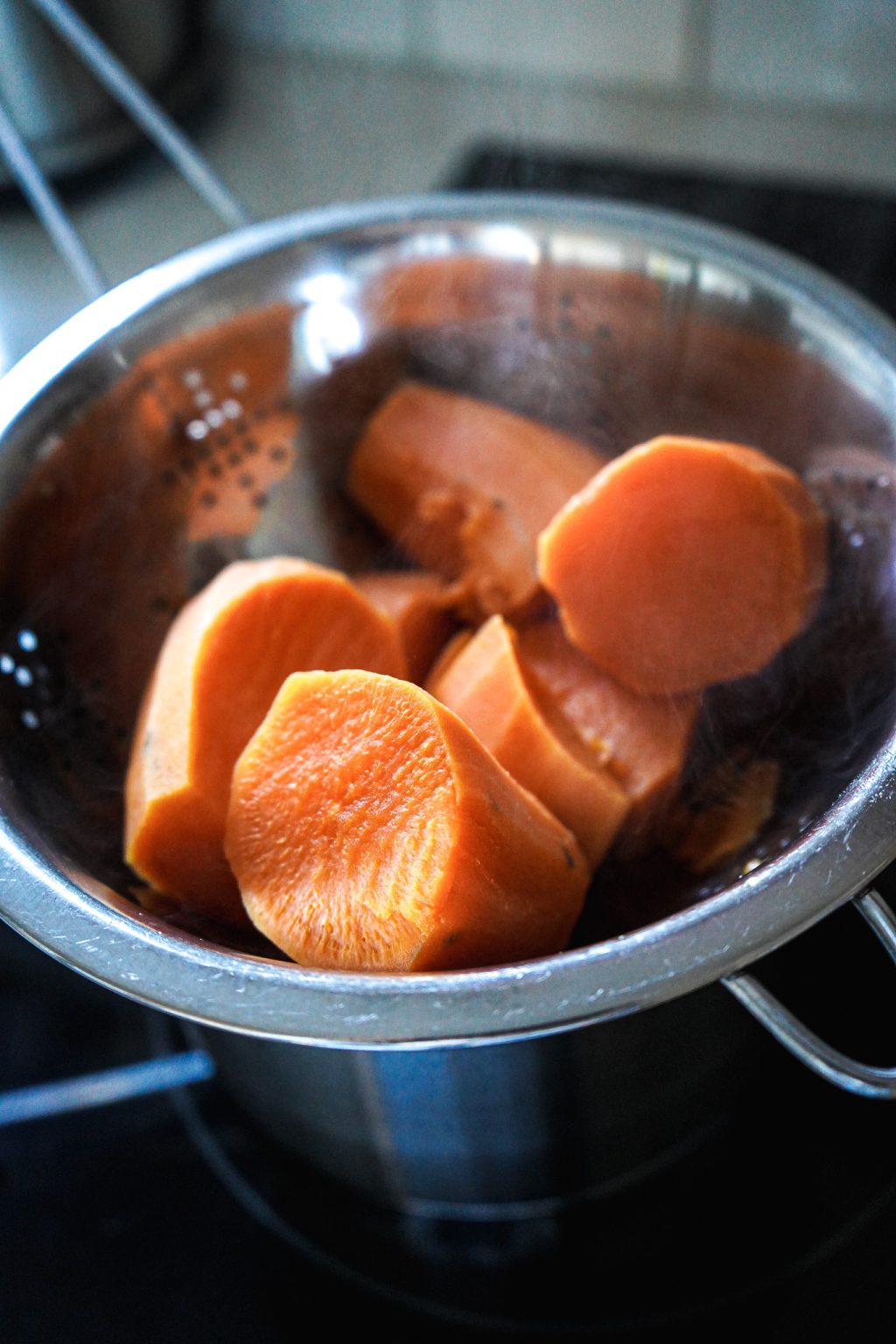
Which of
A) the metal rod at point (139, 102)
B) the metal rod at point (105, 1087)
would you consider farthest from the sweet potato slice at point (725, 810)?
the metal rod at point (139, 102)

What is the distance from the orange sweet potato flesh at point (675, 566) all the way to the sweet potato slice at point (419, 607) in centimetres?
9

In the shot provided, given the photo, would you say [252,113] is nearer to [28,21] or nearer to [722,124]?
[28,21]

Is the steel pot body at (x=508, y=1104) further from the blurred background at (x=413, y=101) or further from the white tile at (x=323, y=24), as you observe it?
the white tile at (x=323, y=24)

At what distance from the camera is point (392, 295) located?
31.4 inches

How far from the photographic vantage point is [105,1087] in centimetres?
77

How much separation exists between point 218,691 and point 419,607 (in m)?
0.14

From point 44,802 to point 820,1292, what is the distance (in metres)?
0.48

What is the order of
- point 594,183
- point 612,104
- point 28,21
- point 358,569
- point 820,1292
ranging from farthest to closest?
point 612,104 < point 594,183 < point 28,21 < point 358,569 < point 820,1292

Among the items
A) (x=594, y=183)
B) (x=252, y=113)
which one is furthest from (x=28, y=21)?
(x=594, y=183)

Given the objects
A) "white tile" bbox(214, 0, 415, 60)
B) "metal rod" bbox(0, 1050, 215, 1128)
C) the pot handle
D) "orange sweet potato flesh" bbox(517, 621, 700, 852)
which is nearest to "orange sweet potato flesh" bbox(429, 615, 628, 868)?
"orange sweet potato flesh" bbox(517, 621, 700, 852)

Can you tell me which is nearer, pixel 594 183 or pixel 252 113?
pixel 594 183

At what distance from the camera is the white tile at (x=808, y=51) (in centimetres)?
118

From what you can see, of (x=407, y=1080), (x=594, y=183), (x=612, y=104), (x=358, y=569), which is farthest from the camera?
(x=612, y=104)

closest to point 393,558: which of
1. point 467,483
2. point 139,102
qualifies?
point 467,483
